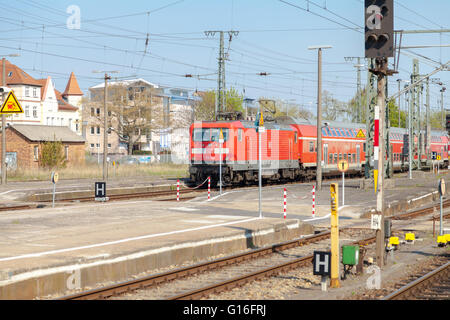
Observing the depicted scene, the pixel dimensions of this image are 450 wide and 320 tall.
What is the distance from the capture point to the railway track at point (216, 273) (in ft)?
34.0

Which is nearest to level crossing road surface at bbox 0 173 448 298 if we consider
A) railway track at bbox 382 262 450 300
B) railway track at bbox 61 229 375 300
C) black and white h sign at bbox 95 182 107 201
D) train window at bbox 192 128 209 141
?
railway track at bbox 61 229 375 300

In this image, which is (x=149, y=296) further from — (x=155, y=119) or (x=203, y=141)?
(x=155, y=119)

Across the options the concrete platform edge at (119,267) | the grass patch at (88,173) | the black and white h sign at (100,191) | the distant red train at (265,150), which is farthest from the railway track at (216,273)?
the grass patch at (88,173)

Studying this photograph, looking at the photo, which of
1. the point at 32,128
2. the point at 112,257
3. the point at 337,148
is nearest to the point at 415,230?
the point at 112,257

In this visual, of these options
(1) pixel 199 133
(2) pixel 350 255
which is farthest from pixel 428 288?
(1) pixel 199 133

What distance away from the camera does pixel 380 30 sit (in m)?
12.2

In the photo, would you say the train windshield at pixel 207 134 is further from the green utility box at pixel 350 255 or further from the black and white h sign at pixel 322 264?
the black and white h sign at pixel 322 264

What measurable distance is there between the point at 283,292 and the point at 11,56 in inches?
1153

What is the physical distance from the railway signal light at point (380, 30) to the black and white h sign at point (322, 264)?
391cm

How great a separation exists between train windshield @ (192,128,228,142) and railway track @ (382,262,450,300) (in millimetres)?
21801

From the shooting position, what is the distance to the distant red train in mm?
34094

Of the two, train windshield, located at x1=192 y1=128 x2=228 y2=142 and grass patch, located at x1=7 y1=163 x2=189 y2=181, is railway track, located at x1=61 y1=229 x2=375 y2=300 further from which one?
grass patch, located at x1=7 y1=163 x2=189 y2=181

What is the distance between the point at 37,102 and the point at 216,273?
278 feet

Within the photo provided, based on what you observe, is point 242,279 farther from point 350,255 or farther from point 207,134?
point 207,134
